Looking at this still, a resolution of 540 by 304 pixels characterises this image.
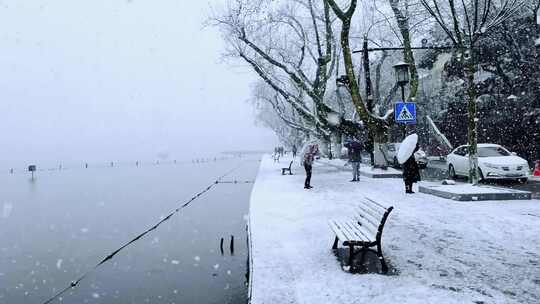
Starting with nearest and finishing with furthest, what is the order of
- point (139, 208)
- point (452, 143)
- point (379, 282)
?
point (379, 282)
point (139, 208)
point (452, 143)

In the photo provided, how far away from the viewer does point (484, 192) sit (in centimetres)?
1159

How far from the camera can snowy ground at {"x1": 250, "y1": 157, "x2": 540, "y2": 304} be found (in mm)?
4910

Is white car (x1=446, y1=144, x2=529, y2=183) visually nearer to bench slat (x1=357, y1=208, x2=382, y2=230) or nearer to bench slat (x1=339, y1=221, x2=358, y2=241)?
bench slat (x1=357, y1=208, x2=382, y2=230)

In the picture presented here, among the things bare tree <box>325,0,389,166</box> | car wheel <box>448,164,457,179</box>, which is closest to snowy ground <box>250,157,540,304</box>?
bare tree <box>325,0,389,166</box>

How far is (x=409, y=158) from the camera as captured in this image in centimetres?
1333

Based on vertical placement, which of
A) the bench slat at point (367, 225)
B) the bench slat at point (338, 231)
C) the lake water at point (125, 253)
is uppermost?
the bench slat at point (367, 225)

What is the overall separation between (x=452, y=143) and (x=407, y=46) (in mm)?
15953

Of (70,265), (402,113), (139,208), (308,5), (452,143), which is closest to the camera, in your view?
(70,265)

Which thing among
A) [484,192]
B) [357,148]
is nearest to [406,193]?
[484,192]

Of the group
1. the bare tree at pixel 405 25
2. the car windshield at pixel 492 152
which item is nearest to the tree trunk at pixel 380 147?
the bare tree at pixel 405 25

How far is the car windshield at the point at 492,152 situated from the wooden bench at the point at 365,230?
40.0 ft

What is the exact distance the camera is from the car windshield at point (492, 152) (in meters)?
17.1

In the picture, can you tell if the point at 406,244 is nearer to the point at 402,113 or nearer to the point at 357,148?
the point at 402,113

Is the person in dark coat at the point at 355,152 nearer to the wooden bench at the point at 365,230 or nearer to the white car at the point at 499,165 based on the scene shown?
the white car at the point at 499,165
